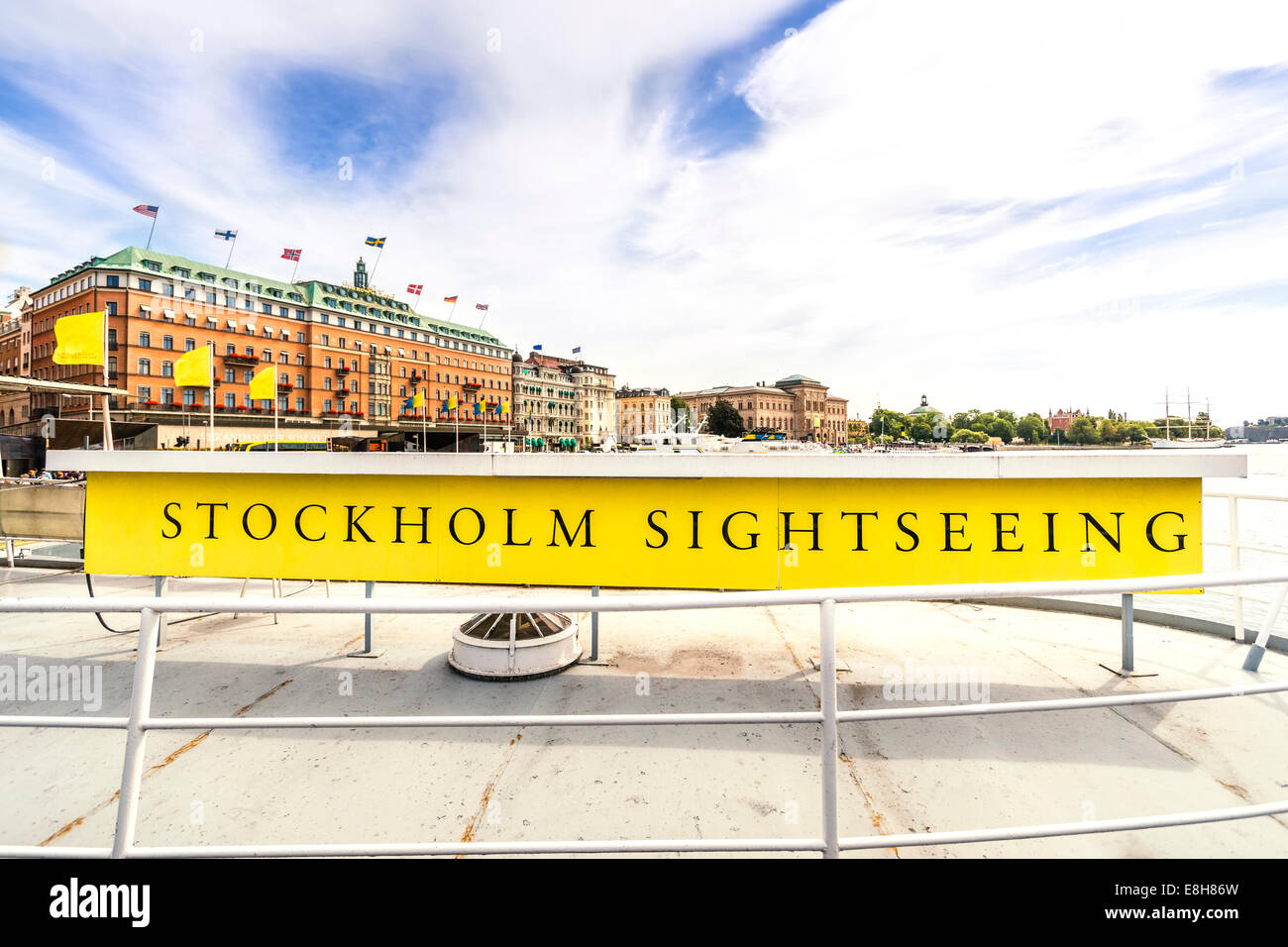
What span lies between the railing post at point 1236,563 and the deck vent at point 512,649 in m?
5.82

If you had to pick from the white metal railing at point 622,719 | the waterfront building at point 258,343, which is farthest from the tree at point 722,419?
the white metal railing at point 622,719

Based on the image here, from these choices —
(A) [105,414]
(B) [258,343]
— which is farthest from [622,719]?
(B) [258,343]

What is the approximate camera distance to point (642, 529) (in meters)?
4.74

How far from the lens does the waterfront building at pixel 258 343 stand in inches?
2625

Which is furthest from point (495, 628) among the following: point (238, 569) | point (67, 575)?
point (67, 575)

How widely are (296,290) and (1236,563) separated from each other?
Result: 105m

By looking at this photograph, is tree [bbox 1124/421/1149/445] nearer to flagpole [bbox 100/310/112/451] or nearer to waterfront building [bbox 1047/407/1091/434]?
waterfront building [bbox 1047/407/1091/434]

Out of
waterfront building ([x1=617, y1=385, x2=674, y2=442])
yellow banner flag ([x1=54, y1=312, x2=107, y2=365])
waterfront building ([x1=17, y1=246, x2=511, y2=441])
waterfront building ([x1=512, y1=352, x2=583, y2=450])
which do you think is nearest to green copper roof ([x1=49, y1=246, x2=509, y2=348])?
waterfront building ([x1=17, y1=246, x2=511, y2=441])

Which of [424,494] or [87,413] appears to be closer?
[424,494]

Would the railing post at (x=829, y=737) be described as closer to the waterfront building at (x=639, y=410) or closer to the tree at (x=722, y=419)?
the tree at (x=722, y=419)

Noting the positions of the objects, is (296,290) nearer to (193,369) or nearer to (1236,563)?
(193,369)
